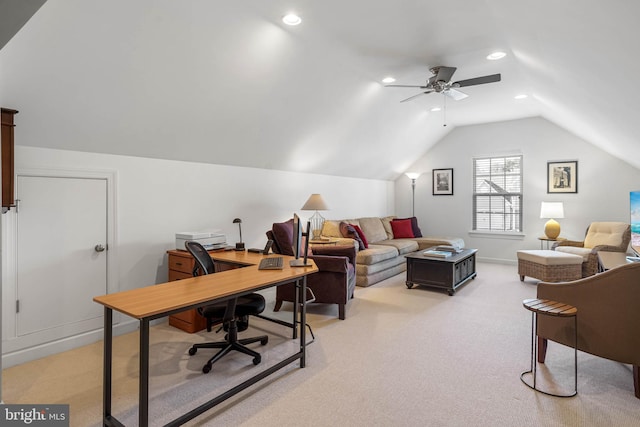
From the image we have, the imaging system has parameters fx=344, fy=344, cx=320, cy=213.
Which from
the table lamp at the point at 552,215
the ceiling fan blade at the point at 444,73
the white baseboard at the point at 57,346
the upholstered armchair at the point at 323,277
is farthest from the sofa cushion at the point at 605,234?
the white baseboard at the point at 57,346

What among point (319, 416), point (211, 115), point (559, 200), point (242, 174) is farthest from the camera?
point (559, 200)

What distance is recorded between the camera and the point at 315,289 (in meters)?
3.92

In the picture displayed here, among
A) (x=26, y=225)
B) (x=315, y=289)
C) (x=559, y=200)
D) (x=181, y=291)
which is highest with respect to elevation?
(x=559, y=200)

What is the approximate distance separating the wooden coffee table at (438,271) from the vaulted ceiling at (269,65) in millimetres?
2337

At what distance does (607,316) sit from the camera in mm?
2383

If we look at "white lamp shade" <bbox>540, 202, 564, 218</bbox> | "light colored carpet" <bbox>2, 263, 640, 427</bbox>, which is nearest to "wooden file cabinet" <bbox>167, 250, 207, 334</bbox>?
"light colored carpet" <bbox>2, 263, 640, 427</bbox>

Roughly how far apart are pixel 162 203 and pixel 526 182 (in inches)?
259

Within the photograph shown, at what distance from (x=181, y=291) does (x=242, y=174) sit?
8.99 feet

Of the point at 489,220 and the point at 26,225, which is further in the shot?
the point at 489,220

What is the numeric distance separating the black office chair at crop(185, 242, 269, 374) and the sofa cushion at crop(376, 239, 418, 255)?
3683 millimetres

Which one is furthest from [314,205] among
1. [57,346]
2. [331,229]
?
[57,346]

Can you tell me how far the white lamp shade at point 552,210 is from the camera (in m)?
6.05

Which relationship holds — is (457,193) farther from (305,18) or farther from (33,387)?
(33,387)

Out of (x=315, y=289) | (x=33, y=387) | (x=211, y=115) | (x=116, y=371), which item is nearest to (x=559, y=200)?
(x=315, y=289)
